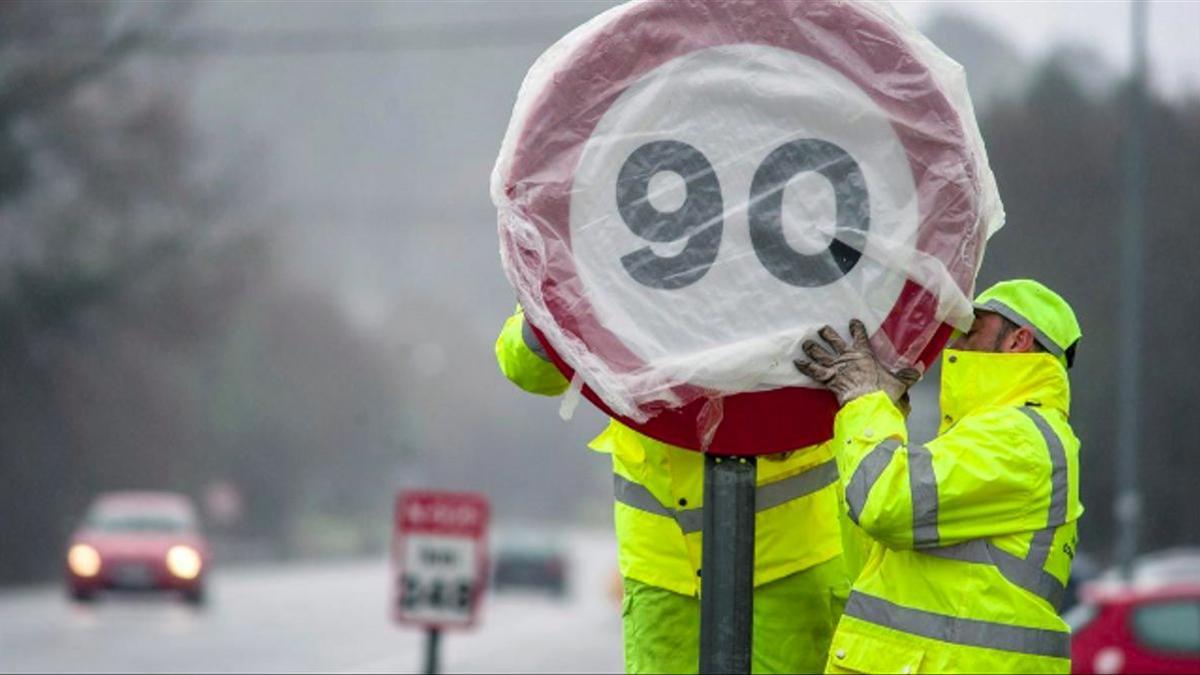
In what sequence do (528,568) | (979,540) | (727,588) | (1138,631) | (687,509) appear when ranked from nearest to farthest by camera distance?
(727,588) → (979,540) → (687,509) → (1138,631) → (528,568)

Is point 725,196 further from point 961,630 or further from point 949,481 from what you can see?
point 961,630

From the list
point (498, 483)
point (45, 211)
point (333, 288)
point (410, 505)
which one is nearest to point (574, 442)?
point (498, 483)

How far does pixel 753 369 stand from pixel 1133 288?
2328 cm

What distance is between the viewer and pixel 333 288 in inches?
4188

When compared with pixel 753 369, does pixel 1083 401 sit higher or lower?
higher

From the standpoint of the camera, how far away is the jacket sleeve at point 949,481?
14.1 ft

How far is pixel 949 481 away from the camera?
4.44 metres

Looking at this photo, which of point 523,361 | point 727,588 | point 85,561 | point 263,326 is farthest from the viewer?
point 263,326

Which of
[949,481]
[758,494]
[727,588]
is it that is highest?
[758,494]

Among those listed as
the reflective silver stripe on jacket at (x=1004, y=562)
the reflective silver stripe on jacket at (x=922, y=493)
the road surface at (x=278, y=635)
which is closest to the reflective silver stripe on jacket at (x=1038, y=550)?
the reflective silver stripe on jacket at (x=1004, y=562)

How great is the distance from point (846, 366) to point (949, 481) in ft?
2.05

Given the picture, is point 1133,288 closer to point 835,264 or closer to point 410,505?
point 410,505

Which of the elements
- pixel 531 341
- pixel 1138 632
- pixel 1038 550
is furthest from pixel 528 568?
pixel 1038 550

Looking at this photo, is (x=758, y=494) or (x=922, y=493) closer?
(x=922, y=493)
